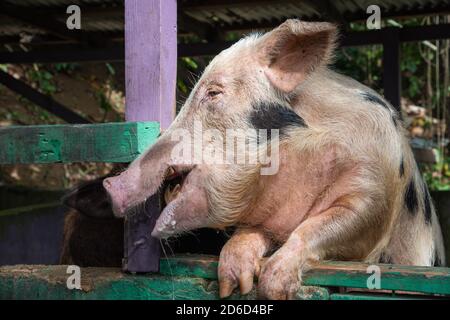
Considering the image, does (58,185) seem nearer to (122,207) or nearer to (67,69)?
(67,69)

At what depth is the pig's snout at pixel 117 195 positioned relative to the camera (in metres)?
2.68

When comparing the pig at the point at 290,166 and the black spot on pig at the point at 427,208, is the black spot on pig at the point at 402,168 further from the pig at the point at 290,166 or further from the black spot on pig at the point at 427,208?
the black spot on pig at the point at 427,208

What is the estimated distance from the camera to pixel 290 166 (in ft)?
10.3

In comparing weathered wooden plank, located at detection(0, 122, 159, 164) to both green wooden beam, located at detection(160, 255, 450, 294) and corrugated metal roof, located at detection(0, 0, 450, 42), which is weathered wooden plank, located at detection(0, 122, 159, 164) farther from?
corrugated metal roof, located at detection(0, 0, 450, 42)

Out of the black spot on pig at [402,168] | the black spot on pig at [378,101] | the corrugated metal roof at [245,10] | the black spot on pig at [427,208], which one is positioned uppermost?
the corrugated metal roof at [245,10]

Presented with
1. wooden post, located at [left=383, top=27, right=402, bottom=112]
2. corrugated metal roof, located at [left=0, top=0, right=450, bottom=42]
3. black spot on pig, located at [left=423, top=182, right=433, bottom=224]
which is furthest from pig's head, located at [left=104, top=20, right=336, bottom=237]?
wooden post, located at [left=383, top=27, right=402, bottom=112]

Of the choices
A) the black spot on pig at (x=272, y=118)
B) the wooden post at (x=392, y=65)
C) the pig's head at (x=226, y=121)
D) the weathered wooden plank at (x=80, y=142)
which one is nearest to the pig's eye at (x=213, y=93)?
the pig's head at (x=226, y=121)

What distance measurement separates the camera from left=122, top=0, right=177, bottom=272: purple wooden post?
270 cm

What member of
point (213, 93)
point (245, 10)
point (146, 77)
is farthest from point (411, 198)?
point (245, 10)

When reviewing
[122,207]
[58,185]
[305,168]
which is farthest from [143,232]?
[58,185]

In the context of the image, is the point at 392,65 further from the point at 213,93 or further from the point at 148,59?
the point at 148,59

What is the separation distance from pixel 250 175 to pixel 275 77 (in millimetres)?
503

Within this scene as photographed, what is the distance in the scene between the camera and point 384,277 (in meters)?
2.31

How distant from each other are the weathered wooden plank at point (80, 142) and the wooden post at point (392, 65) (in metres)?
3.58
